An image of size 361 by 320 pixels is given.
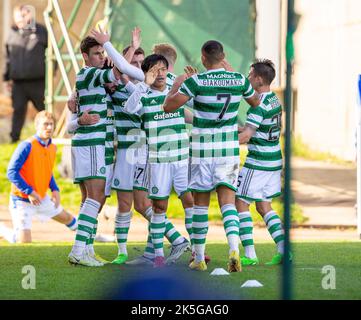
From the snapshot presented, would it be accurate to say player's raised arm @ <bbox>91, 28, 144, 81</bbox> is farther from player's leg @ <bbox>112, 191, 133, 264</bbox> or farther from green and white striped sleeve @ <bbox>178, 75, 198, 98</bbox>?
player's leg @ <bbox>112, 191, 133, 264</bbox>

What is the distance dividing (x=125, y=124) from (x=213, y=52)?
1026mm

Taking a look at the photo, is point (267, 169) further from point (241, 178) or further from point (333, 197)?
point (333, 197)

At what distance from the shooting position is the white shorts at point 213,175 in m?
9.95

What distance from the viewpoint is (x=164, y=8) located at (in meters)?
18.3

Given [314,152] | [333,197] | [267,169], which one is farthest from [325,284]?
[314,152]

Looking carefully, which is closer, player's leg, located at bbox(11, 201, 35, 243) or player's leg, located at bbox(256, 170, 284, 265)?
player's leg, located at bbox(256, 170, 284, 265)

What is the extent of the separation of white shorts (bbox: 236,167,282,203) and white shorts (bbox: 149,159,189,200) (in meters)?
0.54

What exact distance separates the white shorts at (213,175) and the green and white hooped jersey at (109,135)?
0.79m

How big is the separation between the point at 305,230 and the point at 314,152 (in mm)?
8282

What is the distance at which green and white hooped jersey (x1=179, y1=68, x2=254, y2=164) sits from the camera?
983 centimetres

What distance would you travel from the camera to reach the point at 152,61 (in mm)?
10188

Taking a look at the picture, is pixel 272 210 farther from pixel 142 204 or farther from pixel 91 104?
pixel 91 104

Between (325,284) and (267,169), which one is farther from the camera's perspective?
(267,169)

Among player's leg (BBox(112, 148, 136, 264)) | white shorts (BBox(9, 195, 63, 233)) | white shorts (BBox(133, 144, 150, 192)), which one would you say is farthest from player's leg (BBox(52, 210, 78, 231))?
white shorts (BBox(133, 144, 150, 192))
